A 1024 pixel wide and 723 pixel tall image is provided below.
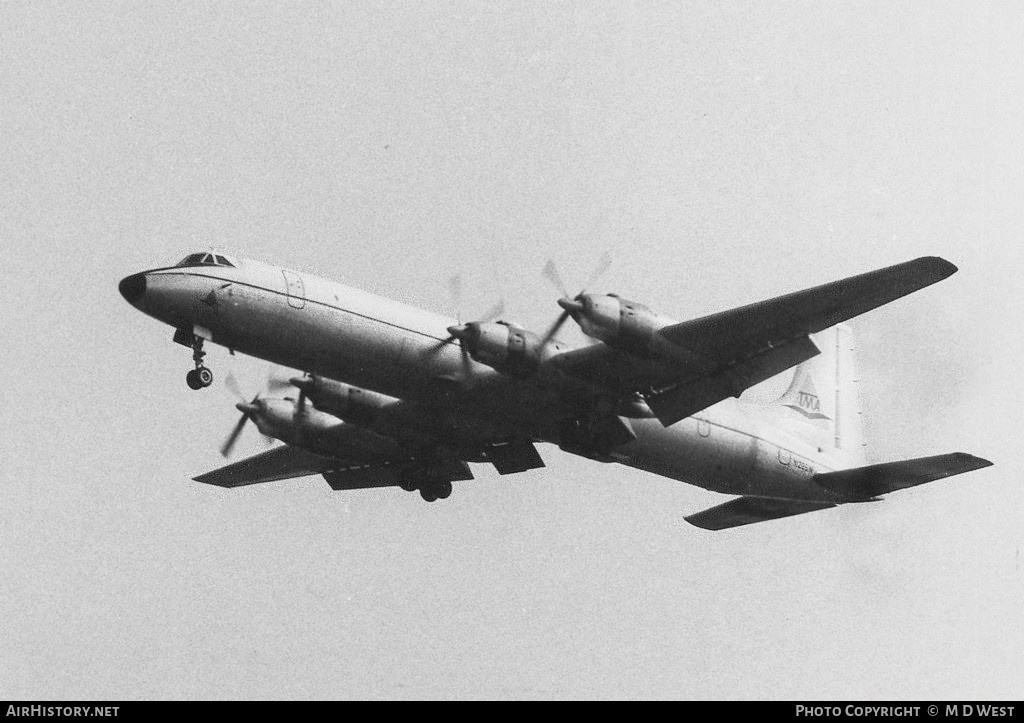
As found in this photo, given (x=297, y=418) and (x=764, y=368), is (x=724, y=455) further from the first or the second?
(x=297, y=418)

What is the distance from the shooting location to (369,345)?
2666 centimetres

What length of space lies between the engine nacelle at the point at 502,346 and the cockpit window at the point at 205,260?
4.78 m

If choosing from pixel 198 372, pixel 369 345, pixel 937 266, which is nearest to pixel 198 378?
pixel 198 372

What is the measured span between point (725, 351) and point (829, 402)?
10645 mm

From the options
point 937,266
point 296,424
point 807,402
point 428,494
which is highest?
point 937,266

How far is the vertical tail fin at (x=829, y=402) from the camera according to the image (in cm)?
3472

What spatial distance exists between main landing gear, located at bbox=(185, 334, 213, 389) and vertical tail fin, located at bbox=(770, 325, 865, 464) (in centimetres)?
1479

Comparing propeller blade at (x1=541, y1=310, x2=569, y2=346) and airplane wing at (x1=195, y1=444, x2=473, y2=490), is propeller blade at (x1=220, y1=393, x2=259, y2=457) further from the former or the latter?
propeller blade at (x1=541, y1=310, x2=569, y2=346)

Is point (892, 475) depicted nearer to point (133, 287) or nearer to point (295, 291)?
point (295, 291)

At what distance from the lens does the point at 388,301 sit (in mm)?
27359

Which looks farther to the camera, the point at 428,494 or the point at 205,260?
the point at 428,494


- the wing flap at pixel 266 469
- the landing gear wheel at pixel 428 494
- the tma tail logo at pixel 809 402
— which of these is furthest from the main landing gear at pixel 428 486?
the tma tail logo at pixel 809 402
